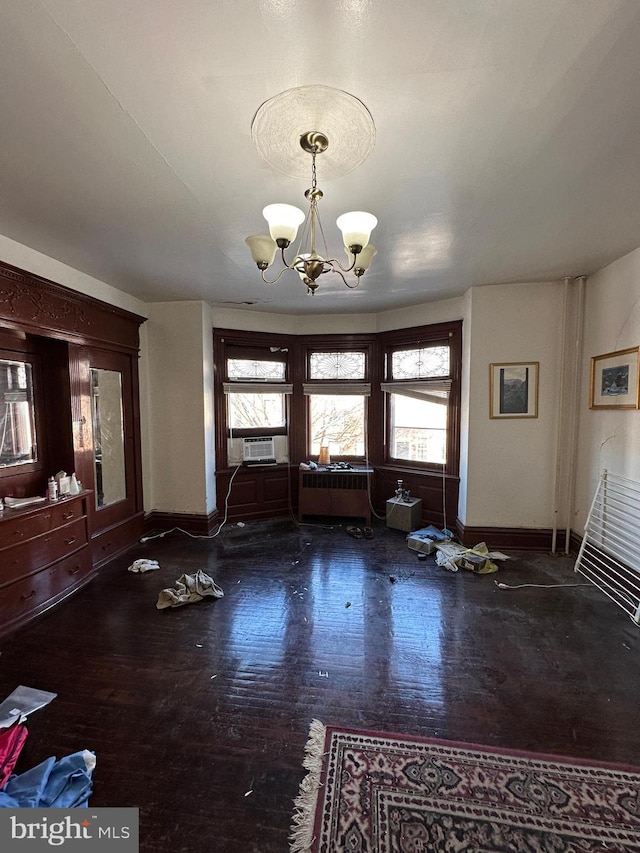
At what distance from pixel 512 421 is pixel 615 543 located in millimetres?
1387

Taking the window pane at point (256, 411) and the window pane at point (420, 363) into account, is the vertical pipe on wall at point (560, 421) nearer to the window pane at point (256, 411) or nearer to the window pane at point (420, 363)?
the window pane at point (420, 363)

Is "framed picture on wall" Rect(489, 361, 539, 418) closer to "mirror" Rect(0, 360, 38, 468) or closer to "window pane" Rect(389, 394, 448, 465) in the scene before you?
"window pane" Rect(389, 394, 448, 465)

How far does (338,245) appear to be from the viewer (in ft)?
9.30

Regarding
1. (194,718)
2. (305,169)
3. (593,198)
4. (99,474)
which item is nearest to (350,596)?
(194,718)

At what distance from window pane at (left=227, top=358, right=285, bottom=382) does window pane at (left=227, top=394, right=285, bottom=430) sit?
0.25 metres

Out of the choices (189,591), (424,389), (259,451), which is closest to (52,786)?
(189,591)

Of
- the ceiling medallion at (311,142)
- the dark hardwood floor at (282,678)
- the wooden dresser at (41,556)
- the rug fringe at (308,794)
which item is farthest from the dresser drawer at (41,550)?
the ceiling medallion at (311,142)

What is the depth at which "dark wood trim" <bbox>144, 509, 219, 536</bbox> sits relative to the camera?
14.4 feet

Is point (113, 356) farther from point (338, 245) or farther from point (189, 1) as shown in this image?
point (189, 1)

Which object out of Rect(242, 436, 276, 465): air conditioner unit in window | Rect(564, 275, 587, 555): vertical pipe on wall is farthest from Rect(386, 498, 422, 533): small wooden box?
Rect(242, 436, 276, 465): air conditioner unit in window

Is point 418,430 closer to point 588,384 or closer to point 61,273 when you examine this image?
point 588,384

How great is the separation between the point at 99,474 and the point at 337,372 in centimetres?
312

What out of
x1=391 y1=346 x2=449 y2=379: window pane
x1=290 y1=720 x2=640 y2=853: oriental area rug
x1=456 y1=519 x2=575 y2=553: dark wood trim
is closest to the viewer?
x1=290 y1=720 x2=640 y2=853: oriental area rug

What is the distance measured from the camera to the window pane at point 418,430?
15.1 ft
